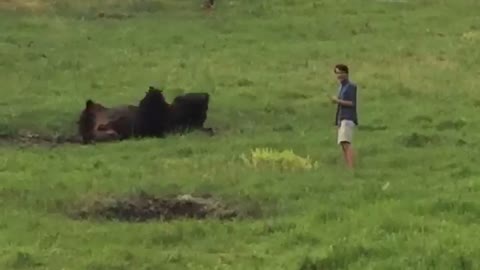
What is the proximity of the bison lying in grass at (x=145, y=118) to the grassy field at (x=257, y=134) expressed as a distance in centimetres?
58

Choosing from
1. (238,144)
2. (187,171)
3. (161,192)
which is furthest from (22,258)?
(238,144)

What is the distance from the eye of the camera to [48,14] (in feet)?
102

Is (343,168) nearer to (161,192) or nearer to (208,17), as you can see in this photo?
(161,192)

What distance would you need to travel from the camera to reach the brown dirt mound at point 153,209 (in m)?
12.5

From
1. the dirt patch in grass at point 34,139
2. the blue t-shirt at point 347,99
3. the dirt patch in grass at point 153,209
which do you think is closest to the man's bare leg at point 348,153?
the blue t-shirt at point 347,99

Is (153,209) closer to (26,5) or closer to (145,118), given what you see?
(145,118)

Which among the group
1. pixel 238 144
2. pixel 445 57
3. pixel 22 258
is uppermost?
pixel 445 57

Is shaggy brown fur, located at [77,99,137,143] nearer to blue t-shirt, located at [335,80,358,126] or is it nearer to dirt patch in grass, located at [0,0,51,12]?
blue t-shirt, located at [335,80,358,126]

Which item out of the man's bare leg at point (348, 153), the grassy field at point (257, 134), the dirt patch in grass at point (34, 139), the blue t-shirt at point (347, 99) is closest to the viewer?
the grassy field at point (257, 134)

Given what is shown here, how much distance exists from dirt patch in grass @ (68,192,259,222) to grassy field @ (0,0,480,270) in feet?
0.90

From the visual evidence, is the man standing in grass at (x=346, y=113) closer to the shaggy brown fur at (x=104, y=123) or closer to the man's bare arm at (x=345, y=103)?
the man's bare arm at (x=345, y=103)

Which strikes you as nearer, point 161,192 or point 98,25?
point 161,192

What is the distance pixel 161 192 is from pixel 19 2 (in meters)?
19.8

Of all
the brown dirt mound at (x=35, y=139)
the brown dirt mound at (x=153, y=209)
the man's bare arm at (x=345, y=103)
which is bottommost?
the brown dirt mound at (x=153, y=209)
